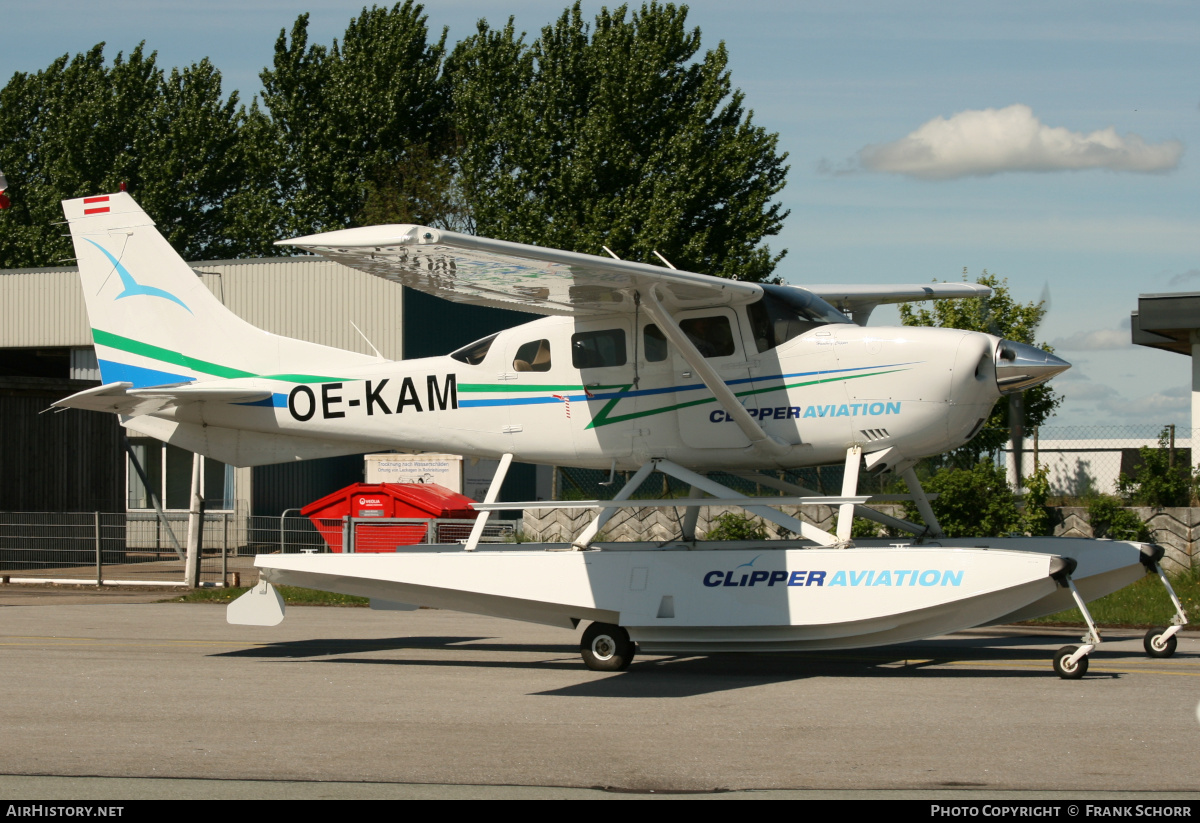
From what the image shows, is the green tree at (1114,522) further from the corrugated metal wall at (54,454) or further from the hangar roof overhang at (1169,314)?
the corrugated metal wall at (54,454)

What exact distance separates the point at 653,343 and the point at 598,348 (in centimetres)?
53

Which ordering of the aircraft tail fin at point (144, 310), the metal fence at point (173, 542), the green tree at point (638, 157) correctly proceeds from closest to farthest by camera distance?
the aircraft tail fin at point (144, 310) < the metal fence at point (173, 542) < the green tree at point (638, 157)

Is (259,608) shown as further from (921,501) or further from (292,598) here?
(921,501)

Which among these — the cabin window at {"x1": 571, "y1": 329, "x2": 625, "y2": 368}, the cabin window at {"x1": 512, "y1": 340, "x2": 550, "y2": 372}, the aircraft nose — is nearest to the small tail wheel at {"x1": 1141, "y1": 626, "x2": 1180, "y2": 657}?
the aircraft nose

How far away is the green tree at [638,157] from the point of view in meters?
35.1

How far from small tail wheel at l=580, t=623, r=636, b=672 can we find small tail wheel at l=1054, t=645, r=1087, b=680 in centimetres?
336

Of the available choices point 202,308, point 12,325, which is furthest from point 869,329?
point 12,325

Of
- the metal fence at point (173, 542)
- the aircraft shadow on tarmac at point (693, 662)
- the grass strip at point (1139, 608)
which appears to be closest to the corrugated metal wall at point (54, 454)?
the metal fence at point (173, 542)

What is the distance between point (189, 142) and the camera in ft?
158

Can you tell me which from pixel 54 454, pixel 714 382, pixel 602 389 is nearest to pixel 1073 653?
pixel 714 382

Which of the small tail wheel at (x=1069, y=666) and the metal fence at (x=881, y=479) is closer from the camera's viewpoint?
the small tail wheel at (x=1069, y=666)

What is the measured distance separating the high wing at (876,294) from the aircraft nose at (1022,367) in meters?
2.47

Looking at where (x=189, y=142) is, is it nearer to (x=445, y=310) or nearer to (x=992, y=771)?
(x=445, y=310)

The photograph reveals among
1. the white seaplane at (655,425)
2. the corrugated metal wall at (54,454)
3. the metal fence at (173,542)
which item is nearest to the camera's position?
the white seaplane at (655,425)
